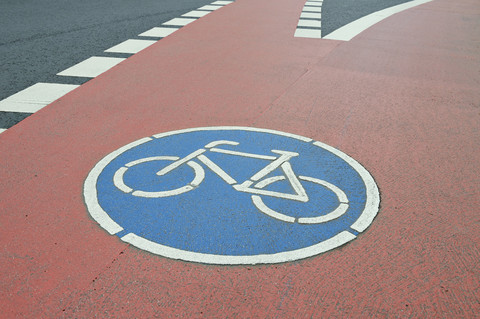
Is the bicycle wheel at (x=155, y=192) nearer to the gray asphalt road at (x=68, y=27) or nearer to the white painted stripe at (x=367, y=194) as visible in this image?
the white painted stripe at (x=367, y=194)

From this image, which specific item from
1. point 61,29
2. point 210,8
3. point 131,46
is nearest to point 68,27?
point 61,29

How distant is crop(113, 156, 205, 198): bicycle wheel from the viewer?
452 cm

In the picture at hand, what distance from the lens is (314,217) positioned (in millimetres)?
4180

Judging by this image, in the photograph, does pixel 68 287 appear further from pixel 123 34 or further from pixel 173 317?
pixel 123 34

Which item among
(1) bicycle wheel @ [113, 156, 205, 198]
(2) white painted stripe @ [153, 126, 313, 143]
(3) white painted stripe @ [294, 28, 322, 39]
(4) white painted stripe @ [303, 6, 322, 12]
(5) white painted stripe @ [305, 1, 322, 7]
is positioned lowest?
(5) white painted stripe @ [305, 1, 322, 7]

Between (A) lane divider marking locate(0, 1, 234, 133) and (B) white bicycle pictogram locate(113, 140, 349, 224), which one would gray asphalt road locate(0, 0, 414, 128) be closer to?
(A) lane divider marking locate(0, 1, 234, 133)

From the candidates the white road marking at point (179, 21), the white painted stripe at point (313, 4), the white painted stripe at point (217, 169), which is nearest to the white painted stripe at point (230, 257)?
the white painted stripe at point (217, 169)

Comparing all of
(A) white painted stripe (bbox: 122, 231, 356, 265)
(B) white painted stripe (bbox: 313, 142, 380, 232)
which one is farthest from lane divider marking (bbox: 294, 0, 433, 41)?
(A) white painted stripe (bbox: 122, 231, 356, 265)

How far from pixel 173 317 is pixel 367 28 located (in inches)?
440

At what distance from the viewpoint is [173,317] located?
3.09 meters

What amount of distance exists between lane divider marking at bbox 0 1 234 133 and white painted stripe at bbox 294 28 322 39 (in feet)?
9.91

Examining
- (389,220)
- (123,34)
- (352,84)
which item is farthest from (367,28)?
(389,220)

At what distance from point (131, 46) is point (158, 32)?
Answer: 5.18ft

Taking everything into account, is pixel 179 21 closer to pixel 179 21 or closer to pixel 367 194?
pixel 179 21
